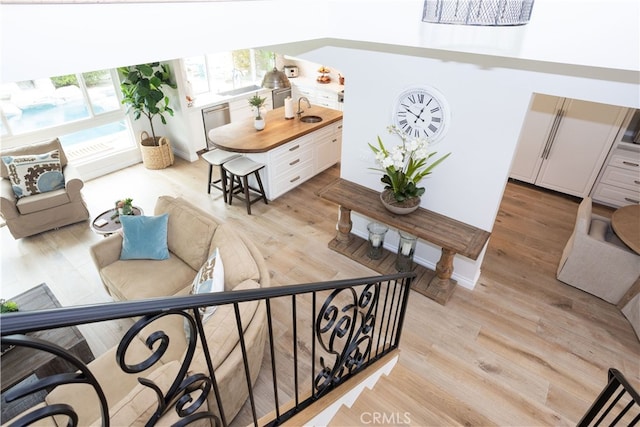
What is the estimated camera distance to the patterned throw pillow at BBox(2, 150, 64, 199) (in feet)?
13.4

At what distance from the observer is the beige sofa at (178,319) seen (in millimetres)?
1978

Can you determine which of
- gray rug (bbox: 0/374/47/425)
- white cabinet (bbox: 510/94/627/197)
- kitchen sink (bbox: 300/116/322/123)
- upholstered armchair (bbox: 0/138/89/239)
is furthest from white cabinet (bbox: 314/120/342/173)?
gray rug (bbox: 0/374/47/425)

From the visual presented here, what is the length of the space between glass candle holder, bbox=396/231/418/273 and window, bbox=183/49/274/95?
4457 millimetres

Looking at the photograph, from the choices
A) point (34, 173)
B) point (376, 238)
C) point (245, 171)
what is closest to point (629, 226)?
point (376, 238)

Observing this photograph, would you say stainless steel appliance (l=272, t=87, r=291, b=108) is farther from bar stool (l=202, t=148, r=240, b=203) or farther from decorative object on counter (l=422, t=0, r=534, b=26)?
decorative object on counter (l=422, t=0, r=534, b=26)

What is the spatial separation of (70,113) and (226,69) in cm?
267

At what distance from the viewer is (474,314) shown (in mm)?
3391

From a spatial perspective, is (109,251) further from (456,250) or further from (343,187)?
(456,250)

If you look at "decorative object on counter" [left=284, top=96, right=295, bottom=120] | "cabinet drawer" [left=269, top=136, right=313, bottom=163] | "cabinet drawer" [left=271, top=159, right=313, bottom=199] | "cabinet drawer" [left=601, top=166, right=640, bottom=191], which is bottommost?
"cabinet drawer" [left=271, top=159, right=313, bottom=199]

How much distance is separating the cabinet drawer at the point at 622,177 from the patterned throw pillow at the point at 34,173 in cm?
695

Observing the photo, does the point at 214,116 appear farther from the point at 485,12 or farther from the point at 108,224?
the point at 485,12

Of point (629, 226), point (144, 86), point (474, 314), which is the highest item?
point (144, 86)

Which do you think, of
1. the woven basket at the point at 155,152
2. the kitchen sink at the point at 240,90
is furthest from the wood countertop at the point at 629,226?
the woven basket at the point at 155,152

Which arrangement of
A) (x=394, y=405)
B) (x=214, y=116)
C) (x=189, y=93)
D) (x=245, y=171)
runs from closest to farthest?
(x=394, y=405) < (x=245, y=171) < (x=189, y=93) < (x=214, y=116)
